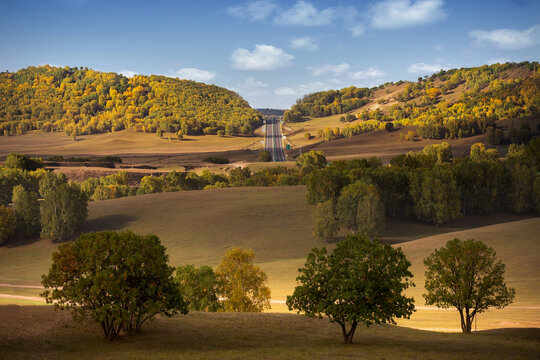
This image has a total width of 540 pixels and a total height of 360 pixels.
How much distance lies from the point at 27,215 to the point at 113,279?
2990 inches

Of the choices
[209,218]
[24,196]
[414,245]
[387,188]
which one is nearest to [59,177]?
[24,196]

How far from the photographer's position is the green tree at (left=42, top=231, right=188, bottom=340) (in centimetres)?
2984

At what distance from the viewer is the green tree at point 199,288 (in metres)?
51.8

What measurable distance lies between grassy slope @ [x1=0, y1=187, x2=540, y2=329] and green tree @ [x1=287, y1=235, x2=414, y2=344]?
1927 cm

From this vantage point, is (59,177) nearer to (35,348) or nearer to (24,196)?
(24,196)

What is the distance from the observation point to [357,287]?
30.3 m

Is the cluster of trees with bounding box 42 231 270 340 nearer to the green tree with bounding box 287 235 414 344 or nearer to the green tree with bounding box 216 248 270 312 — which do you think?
the green tree with bounding box 287 235 414 344

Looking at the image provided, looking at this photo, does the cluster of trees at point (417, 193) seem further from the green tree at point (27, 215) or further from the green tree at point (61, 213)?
the green tree at point (27, 215)

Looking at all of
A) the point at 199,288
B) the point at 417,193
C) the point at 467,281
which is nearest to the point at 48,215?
the point at 199,288

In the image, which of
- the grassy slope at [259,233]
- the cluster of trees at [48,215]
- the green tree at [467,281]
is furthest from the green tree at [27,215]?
the green tree at [467,281]

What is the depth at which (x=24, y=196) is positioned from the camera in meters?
98.0

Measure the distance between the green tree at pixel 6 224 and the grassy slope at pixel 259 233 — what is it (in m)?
2.51

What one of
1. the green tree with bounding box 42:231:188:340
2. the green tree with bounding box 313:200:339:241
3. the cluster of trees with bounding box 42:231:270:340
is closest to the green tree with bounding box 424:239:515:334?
the cluster of trees with bounding box 42:231:270:340

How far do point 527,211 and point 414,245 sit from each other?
136 feet
